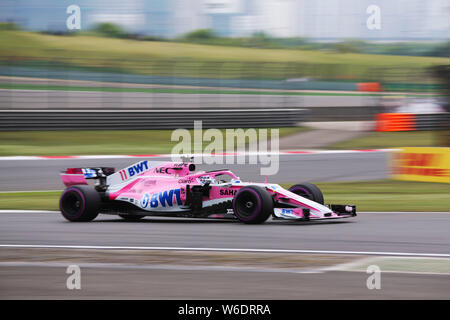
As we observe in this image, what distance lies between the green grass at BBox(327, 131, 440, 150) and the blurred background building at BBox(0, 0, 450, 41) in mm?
15920

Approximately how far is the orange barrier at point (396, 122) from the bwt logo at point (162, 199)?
1800 centimetres

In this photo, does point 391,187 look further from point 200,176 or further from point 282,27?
Result: point 282,27

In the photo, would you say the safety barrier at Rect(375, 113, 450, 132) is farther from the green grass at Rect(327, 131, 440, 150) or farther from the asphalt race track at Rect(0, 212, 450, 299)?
the asphalt race track at Rect(0, 212, 450, 299)

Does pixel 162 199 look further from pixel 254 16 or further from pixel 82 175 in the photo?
pixel 254 16

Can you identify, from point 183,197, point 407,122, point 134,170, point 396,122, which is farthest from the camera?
point 396,122

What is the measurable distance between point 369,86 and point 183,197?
26286 mm

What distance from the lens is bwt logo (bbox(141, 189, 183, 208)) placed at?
10859mm

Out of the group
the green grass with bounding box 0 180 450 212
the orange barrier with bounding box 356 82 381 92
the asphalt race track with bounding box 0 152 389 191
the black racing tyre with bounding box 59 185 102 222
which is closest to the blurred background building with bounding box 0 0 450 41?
the orange barrier with bounding box 356 82 381 92

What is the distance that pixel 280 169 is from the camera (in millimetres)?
18781

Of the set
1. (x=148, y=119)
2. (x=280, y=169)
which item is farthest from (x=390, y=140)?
(x=148, y=119)

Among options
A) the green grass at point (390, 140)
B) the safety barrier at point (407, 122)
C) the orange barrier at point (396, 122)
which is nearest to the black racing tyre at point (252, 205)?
the green grass at point (390, 140)

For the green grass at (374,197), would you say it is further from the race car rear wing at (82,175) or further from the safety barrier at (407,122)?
the safety barrier at (407,122)

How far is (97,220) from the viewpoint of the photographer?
38.8ft
